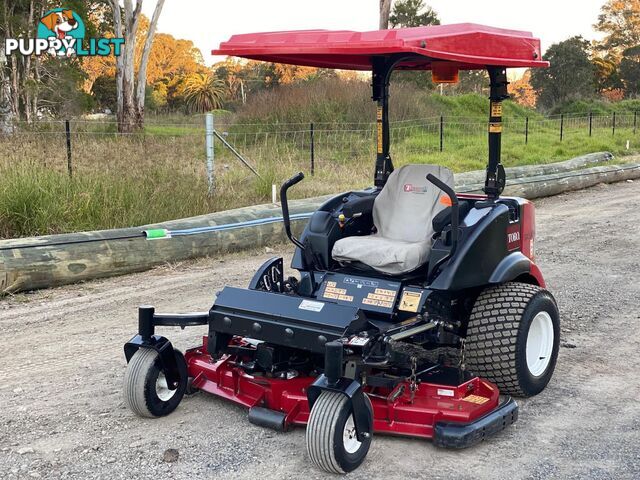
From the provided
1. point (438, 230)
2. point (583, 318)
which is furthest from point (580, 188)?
point (438, 230)

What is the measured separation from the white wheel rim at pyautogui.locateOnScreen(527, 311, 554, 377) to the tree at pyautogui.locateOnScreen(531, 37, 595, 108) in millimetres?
37992

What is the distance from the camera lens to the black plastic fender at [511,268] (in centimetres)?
448

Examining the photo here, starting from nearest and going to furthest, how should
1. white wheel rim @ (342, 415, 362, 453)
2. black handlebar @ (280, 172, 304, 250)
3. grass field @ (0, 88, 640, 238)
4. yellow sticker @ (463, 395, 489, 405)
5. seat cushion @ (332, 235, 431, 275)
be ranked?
white wheel rim @ (342, 415, 362, 453)
yellow sticker @ (463, 395, 489, 405)
seat cushion @ (332, 235, 431, 275)
black handlebar @ (280, 172, 304, 250)
grass field @ (0, 88, 640, 238)

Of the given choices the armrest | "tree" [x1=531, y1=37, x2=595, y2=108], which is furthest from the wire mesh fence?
"tree" [x1=531, y1=37, x2=595, y2=108]

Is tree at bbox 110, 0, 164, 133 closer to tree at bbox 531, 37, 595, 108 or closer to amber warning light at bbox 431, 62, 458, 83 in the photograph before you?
amber warning light at bbox 431, 62, 458, 83

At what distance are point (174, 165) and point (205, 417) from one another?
703 centimetres

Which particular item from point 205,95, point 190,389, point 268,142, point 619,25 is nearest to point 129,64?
point 268,142

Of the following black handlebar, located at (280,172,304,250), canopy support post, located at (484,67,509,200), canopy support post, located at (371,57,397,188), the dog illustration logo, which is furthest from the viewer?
the dog illustration logo

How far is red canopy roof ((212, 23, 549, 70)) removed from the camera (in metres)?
3.99

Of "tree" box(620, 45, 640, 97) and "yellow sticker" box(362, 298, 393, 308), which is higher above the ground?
"tree" box(620, 45, 640, 97)

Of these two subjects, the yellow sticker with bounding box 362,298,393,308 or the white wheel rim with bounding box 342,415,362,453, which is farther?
the yellow sticker with bounding box 362,298,393,308

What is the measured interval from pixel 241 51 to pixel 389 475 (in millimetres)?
2330

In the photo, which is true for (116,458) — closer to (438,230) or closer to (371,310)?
(371,310)

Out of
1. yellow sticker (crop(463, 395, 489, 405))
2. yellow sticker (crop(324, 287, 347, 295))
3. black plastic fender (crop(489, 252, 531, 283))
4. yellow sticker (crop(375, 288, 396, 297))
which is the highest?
black plastic fender (crop(489, 252, 531, 283))
